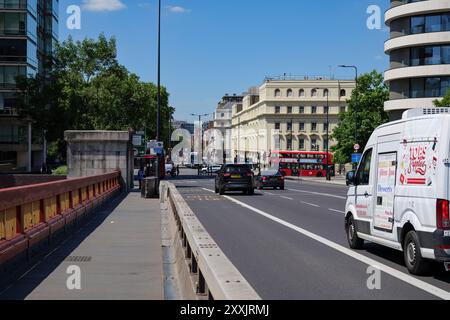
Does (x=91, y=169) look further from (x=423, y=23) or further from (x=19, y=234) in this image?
(x=423, y=23)

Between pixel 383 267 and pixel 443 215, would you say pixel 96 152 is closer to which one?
pixel 383 267

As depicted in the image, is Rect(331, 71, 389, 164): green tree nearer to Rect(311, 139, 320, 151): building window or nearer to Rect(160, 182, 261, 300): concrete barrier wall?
Rect(311, 139, 320, 151): building window

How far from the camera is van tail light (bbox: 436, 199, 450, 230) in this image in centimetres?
912

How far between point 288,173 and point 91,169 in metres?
49.8

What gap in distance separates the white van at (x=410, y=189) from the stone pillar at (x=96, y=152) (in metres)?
26.8

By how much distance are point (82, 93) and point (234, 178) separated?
31.5 meters

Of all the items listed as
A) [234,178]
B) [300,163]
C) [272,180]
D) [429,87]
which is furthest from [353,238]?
[300,163]

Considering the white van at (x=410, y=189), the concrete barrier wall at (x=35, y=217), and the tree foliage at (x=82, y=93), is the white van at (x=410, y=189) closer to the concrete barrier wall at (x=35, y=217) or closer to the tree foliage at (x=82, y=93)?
the concrete barrier wall at (x=35, y=217)

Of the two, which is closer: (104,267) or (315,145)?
(104,267)

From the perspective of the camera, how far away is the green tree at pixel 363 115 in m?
80.6

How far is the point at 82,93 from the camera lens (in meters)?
61.8

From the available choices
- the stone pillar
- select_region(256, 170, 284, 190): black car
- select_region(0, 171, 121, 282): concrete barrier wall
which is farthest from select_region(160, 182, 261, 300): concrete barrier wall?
select_region(256, 170, 284, 190): black car
